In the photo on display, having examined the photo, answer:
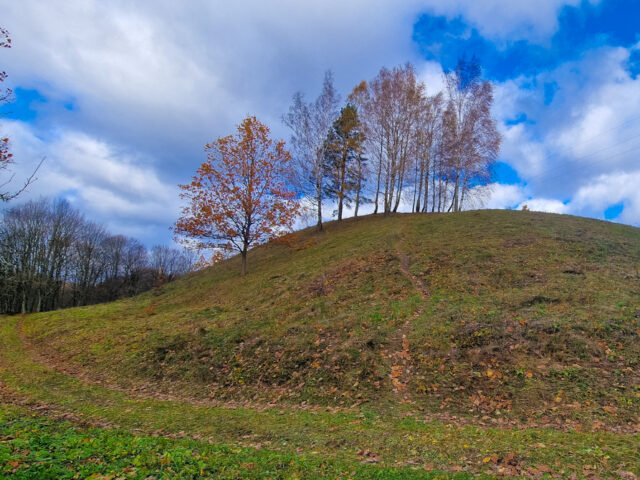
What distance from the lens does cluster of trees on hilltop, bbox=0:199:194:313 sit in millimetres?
38781

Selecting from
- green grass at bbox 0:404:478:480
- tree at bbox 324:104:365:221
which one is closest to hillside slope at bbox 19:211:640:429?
green grass at bbox 0:404:478:480

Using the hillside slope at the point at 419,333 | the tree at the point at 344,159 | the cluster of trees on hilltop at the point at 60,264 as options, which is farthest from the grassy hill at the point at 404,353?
the cluster of trees on hilltop at the point at 60,264

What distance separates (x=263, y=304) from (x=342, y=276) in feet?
14.3

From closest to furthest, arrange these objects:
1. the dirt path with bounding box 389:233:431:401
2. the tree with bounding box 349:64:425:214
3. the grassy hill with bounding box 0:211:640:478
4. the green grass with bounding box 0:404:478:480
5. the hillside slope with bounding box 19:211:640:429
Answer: the green grass with bounding box 0:404:478:480
the grassy hill with bounding box 0:211:640:478
the hillside slope with bounding box 19:211:640:429
the dirt path with bounding box 389:233:431:401
the tree with bounding box 349:64:425:214

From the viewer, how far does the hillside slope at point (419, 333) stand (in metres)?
7.88

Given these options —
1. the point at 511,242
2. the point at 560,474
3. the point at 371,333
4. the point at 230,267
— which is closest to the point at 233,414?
the point at 371,333

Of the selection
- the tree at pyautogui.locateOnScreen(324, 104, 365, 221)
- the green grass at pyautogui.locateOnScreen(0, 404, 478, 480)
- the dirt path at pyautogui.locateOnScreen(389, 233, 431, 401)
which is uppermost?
the tree at pyautogui.locateOnScreen(324, 104, 365, 221)

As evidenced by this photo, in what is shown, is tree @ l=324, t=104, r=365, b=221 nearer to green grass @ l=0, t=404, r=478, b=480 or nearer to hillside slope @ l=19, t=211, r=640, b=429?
hillside slope @ l=19, t=211, r=640, b=429

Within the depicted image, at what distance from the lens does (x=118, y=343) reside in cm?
1491

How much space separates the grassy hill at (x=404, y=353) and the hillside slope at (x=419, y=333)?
0.05 metres

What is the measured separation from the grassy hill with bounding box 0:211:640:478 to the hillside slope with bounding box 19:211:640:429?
0.17 ft

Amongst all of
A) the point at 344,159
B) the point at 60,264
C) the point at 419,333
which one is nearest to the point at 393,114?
the point at 344,159

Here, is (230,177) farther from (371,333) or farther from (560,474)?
(560,474)

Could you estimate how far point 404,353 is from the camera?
9750 mm
